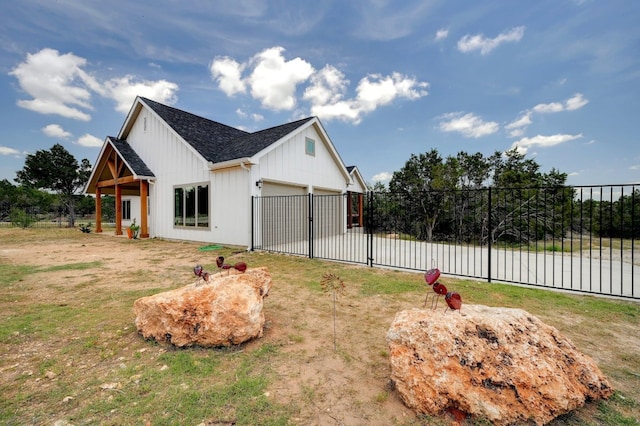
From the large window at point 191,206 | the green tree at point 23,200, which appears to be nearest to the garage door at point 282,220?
the large window at point 191,206

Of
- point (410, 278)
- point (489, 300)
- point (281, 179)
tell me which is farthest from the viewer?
point (281, 179)

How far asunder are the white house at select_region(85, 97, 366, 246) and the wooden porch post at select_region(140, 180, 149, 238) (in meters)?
0.05

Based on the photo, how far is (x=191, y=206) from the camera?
445 inches

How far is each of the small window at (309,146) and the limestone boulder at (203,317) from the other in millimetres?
9723

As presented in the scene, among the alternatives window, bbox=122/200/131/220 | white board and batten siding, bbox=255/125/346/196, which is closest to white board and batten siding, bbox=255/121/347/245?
white board and batten siding, bbox=255/125/346/196

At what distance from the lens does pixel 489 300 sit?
14.5 ft

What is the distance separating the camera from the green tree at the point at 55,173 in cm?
2294

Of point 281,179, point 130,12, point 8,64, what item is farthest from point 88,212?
point 281,179

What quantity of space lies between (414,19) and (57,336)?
1301 centimetres

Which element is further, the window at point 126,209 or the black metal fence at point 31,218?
the window at point 126,209

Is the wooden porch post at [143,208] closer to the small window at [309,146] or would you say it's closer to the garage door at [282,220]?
the garage door at [282,220]

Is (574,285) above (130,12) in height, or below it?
below

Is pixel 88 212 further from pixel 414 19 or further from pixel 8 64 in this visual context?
pixel 414 19

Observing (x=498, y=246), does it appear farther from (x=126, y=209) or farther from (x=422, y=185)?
(x=126, y=209)
